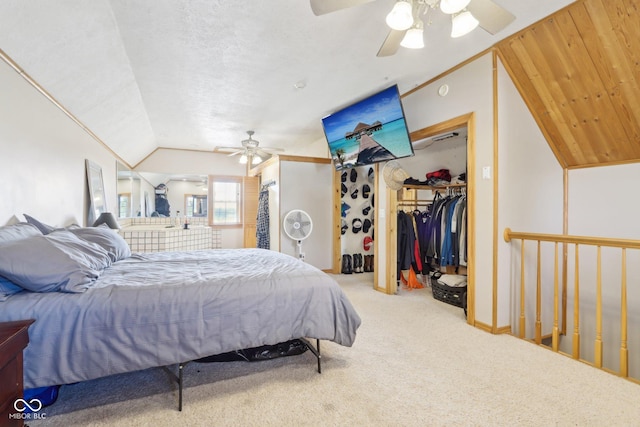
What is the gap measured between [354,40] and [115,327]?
104 inches

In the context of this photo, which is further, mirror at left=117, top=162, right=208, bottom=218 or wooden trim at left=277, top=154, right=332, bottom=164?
mirror at left=117, top=162, right=208, bottom=218

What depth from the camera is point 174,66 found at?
2.89 m

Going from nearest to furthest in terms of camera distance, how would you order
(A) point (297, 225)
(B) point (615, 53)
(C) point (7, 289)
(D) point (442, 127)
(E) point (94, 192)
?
(C) point (7, 289) → (B) point (615, 53) → (D) point (442, 127) → (E) point (94, 192) → (A) point (297, 225)

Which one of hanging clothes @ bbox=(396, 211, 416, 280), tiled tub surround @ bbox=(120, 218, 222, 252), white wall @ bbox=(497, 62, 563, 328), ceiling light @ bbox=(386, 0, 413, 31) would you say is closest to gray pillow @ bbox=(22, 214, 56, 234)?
tiled tub surround @ bbox=(120, 218, 222, 252)

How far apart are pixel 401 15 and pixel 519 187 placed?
2.09 m

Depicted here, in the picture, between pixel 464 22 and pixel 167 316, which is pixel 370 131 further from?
pixel 167 316

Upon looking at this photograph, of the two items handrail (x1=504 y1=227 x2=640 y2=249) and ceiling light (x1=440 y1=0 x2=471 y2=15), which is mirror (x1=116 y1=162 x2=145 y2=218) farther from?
handrail (x1=504 y1=227 x2=640 y2=249)

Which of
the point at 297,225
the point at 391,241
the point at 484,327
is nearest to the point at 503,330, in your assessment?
the point at 484,327

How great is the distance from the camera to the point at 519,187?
278 centimetres

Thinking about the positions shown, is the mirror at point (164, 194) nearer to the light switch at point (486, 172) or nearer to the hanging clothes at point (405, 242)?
the hanging clothes at point (405, 242)

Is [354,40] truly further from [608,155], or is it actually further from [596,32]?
[608,155]

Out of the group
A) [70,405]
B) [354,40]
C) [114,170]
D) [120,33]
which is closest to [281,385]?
[70,405]

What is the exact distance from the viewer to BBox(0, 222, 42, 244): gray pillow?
155 cm

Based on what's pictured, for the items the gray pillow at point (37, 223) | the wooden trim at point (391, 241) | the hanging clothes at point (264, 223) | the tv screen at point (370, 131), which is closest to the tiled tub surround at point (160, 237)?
the hanging clothes at point (264, 223)
